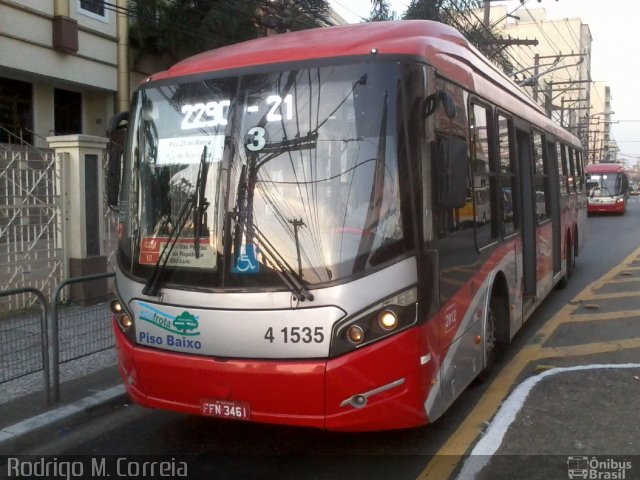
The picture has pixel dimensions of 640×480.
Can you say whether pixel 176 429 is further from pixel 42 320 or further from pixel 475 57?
pixel 475 57

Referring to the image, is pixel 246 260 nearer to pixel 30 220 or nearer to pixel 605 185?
pixel 30 220

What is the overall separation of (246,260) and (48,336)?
2.78 meters

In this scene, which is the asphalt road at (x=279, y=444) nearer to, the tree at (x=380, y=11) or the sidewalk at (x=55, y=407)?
the sidewalk at (x=55, y=407)

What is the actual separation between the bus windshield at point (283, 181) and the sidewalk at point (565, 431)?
64.5 inches

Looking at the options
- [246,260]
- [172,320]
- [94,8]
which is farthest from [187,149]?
[94,8]

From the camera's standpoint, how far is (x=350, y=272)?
4078 millimetres

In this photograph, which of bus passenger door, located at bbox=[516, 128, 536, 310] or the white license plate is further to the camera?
bus passenger door, located at bbox=[516, 128, 536, 310]

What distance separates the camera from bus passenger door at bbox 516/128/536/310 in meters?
7.77

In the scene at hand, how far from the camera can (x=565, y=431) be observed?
493 centimetres

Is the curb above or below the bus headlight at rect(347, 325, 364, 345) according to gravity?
below

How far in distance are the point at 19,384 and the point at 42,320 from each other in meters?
1.03

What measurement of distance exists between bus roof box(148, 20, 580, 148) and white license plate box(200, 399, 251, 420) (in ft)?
7.43

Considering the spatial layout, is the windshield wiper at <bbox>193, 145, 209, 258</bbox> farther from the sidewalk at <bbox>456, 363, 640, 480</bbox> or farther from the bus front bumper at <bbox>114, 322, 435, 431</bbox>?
the sidewalk at <bbox>456, 363, 640, 480</bbox>

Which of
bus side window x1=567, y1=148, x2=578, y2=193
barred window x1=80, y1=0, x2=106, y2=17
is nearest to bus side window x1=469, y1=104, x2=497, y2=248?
bus side window x1=567, y1=148, x2=578, y2=193
